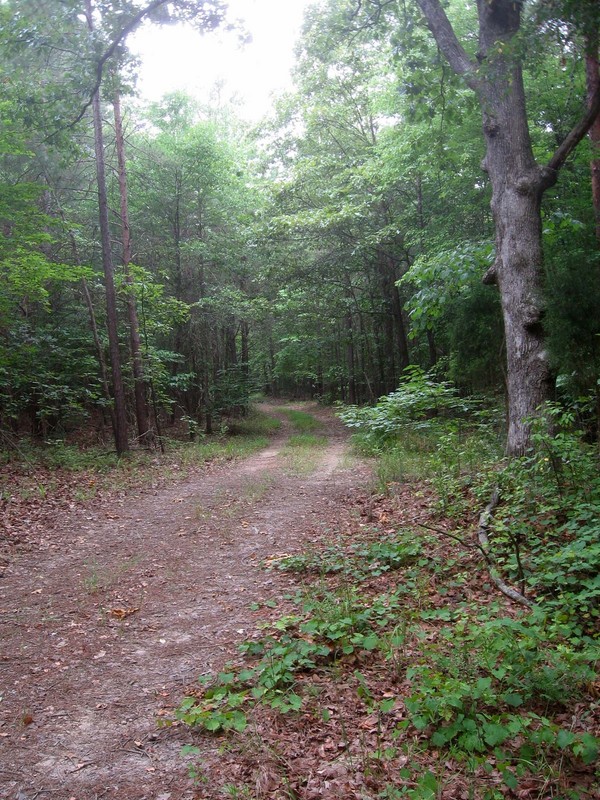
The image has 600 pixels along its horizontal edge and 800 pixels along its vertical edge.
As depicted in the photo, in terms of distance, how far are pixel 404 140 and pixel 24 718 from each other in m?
14.2

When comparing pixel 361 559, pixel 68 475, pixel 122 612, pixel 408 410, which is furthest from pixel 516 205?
pixel 68 475

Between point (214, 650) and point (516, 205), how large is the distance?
6.21 m

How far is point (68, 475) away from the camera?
11.2 metres

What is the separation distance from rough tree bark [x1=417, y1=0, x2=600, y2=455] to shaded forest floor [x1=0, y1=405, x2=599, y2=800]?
1.99 meters

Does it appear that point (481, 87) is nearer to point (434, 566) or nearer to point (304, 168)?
point (434, 566)

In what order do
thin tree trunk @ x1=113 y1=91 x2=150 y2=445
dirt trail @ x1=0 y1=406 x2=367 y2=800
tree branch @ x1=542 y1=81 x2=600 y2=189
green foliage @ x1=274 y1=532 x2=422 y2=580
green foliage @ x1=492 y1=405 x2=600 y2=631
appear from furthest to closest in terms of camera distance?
thin tree trunk @ x1=113 y1=91 x2=150 y2=445 < tree branch @ x1=542 y1=81 x2=600 y2=189 < green foliage @ x1=274 y1=532 x2=422 y2=580 < green foliage @ x1=492 y1=405 x2=600 y2=631 < dirt trail @ x1=0 y1=406 x2=367 y2=800

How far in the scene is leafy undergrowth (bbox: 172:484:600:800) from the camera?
2.60 metres

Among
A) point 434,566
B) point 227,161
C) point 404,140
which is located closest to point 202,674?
point 434,566

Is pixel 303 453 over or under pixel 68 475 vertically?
under

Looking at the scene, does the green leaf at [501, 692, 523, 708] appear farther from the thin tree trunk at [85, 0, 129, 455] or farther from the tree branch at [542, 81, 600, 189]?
the thin tree trunk at [85, 0, 129, 455]

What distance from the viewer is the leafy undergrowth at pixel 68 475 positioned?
323 inches

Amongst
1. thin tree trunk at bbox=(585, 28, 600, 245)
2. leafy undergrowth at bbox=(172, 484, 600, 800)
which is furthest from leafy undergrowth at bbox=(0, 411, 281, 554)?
thin tree trunk at bbox=(585, 28, 600, 245)

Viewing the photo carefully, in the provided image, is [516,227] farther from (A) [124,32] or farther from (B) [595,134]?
(A) [124,32]

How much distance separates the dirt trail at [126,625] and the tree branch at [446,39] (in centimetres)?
646
